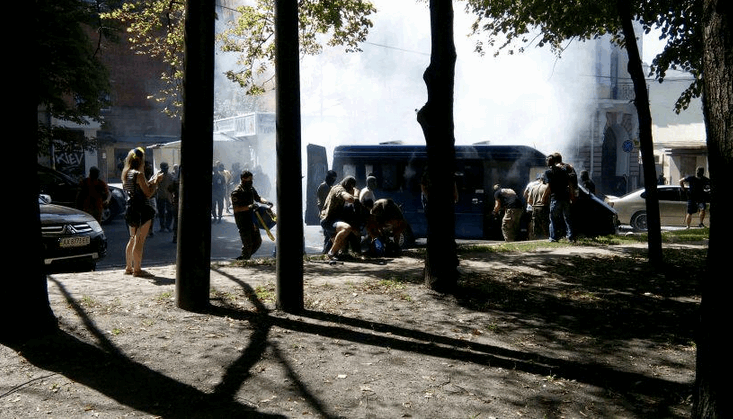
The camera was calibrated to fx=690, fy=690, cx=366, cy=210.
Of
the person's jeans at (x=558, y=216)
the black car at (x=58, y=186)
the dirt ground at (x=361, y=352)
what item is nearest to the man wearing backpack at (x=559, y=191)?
the person's jeans at (x=558, y=216)

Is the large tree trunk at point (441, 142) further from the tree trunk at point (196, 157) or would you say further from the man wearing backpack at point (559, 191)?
the man wearing backpack at point (559, 191)

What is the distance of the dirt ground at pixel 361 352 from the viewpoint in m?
4.49

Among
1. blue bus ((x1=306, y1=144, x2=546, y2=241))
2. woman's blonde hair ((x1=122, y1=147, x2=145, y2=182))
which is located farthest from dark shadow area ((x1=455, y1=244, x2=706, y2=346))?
blue bus ((x1=306, y1=144, x2=546, y2=241))

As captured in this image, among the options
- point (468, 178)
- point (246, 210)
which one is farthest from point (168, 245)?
point (468, 178)

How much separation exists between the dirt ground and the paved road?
4441mm

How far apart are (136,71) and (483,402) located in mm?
46280

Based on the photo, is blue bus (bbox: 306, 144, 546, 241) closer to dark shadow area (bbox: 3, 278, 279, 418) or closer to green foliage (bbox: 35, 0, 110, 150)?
green foliage (bbox: 35, 0, 110, 150)

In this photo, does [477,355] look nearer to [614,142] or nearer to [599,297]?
[599,297]

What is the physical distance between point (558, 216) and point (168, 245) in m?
8.41

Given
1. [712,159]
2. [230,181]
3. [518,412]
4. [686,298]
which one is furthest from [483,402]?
[230,181]

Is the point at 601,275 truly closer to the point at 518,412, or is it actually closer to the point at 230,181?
the point at 518,412

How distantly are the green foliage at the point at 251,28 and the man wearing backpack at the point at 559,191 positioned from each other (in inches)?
187

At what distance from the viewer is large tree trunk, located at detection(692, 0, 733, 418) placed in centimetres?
343

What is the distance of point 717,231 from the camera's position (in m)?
3.46
